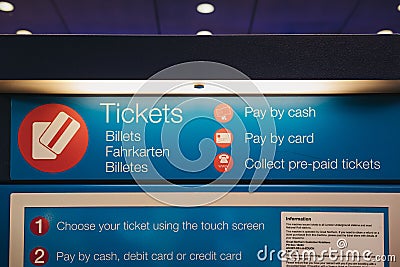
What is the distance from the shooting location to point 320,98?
4.11 ft

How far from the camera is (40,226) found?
1.22 meters

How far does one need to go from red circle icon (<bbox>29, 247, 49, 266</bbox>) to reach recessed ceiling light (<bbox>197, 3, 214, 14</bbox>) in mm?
3511

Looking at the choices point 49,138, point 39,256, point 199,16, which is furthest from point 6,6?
point 39,256

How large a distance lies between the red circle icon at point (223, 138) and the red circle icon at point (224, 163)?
0.03m

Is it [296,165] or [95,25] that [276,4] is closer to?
[95,25]

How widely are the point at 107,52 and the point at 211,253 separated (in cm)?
54

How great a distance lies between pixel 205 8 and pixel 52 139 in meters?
3.51

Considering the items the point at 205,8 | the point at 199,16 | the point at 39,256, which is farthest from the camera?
the point at 199,16

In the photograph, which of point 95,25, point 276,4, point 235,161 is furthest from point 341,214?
point 95,25

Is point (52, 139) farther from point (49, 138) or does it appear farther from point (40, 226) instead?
point (40, 226)

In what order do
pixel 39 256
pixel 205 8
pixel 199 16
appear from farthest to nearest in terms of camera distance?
pixel 199 16 < pixel 205 8 < pixel 39 256

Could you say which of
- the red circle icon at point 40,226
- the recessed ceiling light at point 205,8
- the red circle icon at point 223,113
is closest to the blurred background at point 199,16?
the recessed ceiling light at point 205,8

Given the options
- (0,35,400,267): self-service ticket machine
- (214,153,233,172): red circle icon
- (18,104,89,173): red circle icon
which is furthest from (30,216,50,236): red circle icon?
(214,153,233,172): red circle icon

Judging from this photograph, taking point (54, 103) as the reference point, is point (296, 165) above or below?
below
